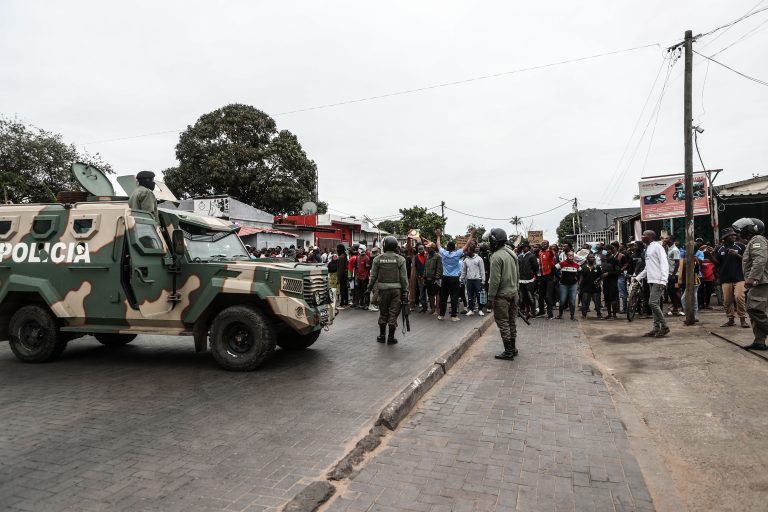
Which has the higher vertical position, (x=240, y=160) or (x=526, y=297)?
(x=240, y=160)

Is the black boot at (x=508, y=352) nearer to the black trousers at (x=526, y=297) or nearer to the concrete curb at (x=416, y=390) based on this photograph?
the concrete curb at (x=416, y=390)

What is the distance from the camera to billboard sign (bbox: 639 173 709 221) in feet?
46.5

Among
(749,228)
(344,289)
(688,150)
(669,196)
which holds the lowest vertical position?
(344,289)

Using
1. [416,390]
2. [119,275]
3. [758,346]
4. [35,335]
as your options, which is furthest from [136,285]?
[758,346]

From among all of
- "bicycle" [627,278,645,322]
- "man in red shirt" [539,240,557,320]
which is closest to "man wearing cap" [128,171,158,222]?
"man in red shirt" [539,240,557,320]

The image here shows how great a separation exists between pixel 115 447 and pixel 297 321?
109 inches

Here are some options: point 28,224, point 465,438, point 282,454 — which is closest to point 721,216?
point 465,438

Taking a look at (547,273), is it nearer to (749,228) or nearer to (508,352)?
(749,228)

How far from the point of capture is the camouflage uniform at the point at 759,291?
271 inches

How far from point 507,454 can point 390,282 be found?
4767 millimetres

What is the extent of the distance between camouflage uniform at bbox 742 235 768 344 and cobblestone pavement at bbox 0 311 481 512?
4.65 meters

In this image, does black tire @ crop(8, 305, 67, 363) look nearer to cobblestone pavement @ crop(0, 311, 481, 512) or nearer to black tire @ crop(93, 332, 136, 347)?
cobblestone pavement @ crop(0, 311, 481, 512)

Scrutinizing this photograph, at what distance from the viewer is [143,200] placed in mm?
6879

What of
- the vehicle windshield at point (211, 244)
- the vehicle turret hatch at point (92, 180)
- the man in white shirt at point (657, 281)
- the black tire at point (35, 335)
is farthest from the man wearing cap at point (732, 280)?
the black tire at point (35, 335)
